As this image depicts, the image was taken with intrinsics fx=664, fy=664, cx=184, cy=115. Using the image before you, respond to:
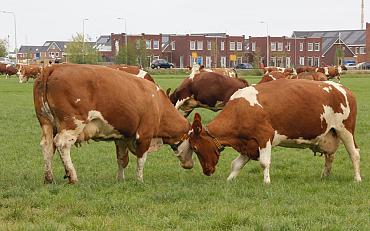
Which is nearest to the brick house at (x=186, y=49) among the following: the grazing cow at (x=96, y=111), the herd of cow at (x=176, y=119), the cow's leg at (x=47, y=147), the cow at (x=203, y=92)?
the cow at (x=203, y=92)

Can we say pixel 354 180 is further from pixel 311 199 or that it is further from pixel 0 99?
pixel 0 99

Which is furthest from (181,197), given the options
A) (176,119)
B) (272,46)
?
(272,46)

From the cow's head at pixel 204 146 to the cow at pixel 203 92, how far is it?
9305 millimetres

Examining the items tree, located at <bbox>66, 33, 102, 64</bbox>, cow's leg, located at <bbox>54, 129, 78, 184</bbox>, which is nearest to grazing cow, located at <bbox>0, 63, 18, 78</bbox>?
tree, located at <bbox>66, 33, 102, 64</bbox>

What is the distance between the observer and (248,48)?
447 ft

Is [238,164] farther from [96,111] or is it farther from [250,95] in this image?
[96,111]

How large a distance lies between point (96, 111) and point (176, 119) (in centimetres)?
208

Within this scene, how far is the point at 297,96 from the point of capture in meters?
11.9

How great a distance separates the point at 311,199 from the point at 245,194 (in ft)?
3.31

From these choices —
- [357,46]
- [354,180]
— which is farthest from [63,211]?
[357,46]

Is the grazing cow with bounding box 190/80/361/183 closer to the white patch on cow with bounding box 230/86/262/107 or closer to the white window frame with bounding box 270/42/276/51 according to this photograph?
the white patch on cow with bounding box 230/86/262/107

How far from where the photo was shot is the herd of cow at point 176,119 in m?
10.7

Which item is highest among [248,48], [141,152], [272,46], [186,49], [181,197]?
[272,46]

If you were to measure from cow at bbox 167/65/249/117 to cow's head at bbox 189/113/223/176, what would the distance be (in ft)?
30.5
